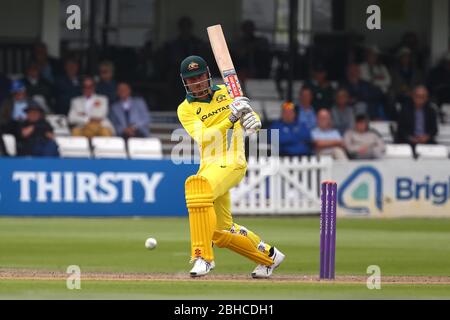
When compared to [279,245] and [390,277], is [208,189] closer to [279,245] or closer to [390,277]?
[390,277]

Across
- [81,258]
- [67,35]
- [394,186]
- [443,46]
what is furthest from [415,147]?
[81,258]

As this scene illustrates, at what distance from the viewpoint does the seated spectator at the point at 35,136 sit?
64.7 ft

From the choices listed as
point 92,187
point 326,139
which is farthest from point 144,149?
point 326,139

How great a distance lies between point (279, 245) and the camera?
15.2m

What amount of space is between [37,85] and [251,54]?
13.7 ft

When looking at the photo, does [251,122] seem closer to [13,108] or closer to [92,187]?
[92,187]

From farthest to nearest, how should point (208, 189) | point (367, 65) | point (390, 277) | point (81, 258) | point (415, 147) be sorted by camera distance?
1. point (367, 65)
2. point (415, 147)
3. point (81, 258)
4. point (390, 277)
5. point (208, 189)

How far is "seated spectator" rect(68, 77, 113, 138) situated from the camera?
812 inches

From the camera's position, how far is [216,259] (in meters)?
13.9

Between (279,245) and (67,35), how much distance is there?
9470 millimetres

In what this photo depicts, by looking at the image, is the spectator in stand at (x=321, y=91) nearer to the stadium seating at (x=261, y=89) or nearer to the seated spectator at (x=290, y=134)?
the stadium seating at (x=261, y=89)

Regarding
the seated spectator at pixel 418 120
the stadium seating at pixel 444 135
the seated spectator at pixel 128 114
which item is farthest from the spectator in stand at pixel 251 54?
the stadium seating at pixel 444 135

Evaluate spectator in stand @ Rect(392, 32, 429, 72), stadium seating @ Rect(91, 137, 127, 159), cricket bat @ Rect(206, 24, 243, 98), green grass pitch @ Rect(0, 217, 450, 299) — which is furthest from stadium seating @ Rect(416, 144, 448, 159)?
cricket bat @ Rect(206, 24, 243, 98)

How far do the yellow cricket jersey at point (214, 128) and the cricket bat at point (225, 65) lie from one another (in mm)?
145
